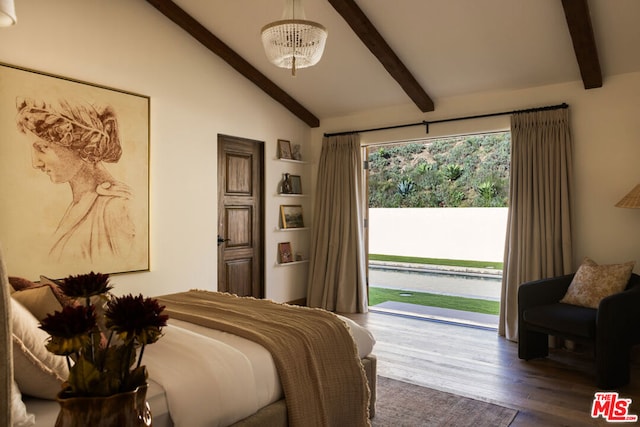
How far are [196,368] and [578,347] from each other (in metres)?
3.68

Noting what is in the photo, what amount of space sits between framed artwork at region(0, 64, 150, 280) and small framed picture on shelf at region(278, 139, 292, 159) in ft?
6.04

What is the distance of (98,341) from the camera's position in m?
1.07

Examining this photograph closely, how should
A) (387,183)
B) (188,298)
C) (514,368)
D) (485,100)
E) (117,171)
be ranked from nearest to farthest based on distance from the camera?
(188,298) < (514,368) < (117,171) < (485,100) < (387,183)

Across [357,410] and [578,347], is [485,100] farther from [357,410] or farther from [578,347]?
[357,410]

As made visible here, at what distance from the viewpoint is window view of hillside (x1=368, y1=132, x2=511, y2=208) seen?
37.5 feet

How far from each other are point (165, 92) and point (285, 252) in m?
2.39

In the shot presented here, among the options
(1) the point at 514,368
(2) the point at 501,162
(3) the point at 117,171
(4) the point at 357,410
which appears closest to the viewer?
(4) the point at 357,410

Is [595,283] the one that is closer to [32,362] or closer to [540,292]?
[540,292]

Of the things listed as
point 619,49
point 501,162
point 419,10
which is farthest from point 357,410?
point 501,162

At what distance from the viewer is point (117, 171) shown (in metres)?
3.94

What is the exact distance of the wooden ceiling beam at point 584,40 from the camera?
10.8 ft

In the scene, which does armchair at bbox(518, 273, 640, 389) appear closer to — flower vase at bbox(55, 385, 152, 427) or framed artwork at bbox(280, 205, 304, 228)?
framed artwork at bbox(280, 205, 304, 228)

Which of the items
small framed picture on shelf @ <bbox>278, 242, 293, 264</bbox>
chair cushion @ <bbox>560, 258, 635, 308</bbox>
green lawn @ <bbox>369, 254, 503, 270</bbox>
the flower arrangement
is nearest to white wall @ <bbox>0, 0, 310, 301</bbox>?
small framed picture on shelf @ <bbox>278, 242, 293, 264</bbox>

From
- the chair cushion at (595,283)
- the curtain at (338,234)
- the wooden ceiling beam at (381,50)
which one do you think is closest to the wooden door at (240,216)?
the curtain at (338,234)
